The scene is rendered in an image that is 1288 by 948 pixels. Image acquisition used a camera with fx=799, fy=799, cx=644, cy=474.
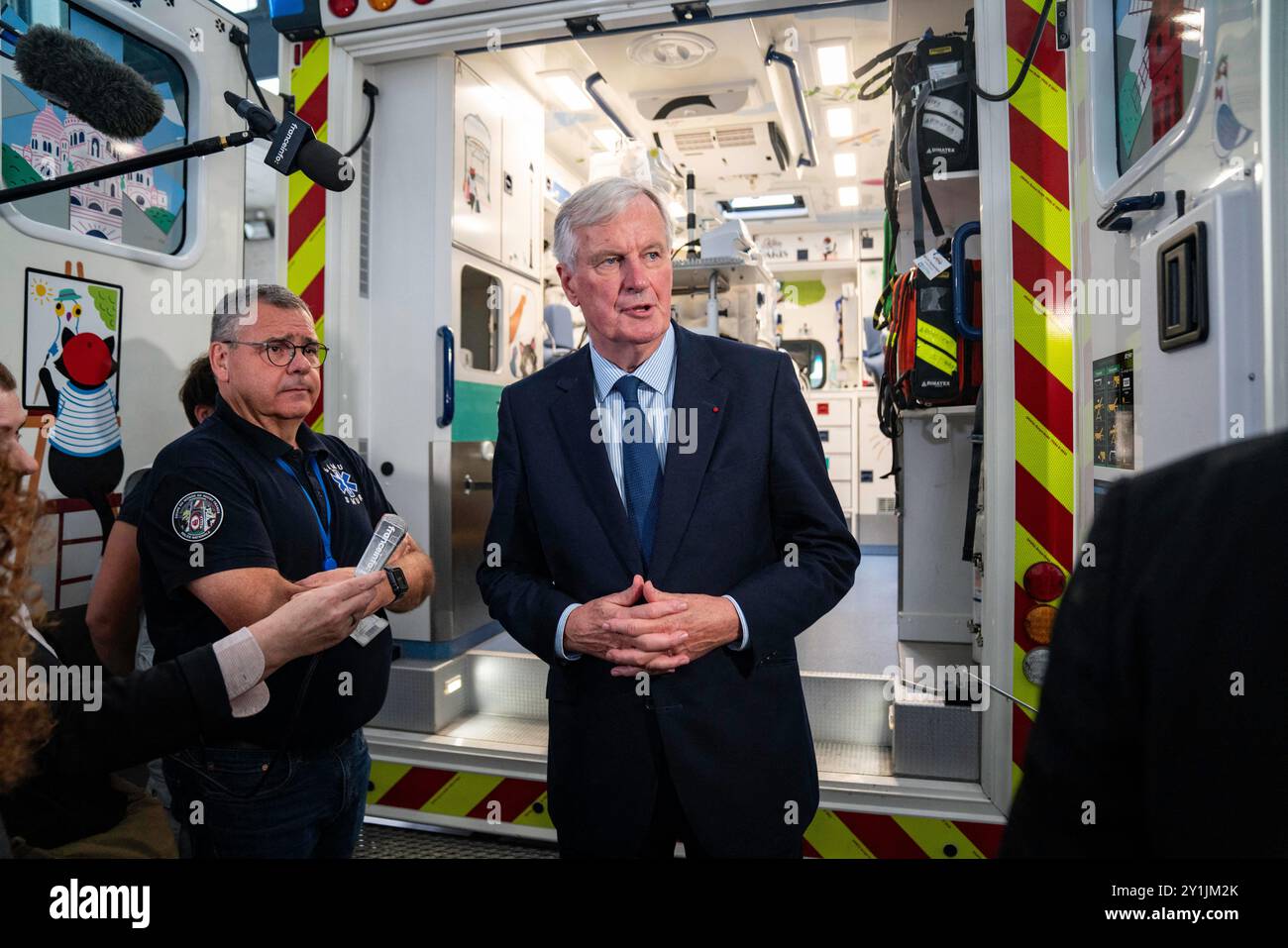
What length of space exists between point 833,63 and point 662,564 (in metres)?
4.26

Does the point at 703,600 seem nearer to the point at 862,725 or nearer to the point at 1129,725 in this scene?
the point at 1129,725

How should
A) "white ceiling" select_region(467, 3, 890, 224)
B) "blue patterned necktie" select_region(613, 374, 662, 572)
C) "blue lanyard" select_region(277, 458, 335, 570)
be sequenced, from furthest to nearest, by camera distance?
"white ceiling" select_region(467, 3, 890, 224), "blue lanyard" select_region(277, 458, 335, 570), "blue patterned necktie" select_region(613, 374, 662, 572)

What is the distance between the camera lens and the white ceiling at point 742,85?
409 centimetres

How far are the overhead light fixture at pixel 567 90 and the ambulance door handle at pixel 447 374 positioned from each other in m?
2.13

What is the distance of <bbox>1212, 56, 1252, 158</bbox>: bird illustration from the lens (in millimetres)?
1159

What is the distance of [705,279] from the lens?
5.02 meters

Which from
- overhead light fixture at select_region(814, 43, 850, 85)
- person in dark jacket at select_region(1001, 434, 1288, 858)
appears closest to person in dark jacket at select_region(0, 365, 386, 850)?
person in dark jacket at select_region(1001, 434, 1288, 858)

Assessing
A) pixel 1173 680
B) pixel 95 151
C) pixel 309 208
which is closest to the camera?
pixel 1173 680

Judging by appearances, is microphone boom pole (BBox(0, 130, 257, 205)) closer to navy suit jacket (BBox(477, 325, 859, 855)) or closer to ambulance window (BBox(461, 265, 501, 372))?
navy suit jacket (BBox(477, 325, 859, 855))

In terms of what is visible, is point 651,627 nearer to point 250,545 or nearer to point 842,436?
point 250,545

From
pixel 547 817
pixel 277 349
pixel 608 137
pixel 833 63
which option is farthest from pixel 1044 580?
pixel 608 137

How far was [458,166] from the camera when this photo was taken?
3139 mm

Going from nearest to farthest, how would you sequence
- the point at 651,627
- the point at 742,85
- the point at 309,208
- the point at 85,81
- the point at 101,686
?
the point at 101,686, the point at 651,627, the point at 85,81, the point at 309,208, the point at 742,85

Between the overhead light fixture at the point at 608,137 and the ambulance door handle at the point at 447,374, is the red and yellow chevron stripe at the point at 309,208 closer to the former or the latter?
the ambulance door handle at the point at 447,374
